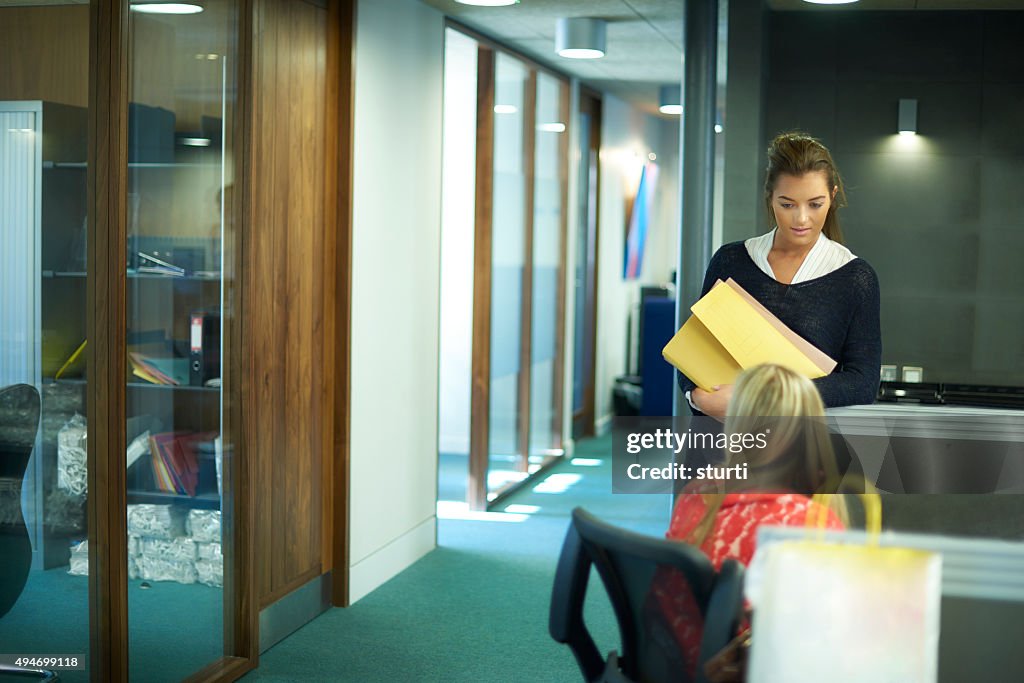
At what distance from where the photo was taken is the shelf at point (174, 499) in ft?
11.3

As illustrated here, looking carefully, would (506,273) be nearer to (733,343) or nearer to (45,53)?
(45,53)

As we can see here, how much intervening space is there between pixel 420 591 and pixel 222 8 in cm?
264

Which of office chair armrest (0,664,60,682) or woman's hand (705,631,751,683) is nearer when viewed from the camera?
woman's hand (705,631,751,683)

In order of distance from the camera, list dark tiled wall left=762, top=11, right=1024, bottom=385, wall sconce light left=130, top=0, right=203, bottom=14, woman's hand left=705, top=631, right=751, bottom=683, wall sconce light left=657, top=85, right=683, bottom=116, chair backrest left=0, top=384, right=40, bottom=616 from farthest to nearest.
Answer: wall sconce light left=657, top=85, right=683, bottom=116 → dark tiled wall left=762, top=11, right=1024, bottom=385 → wall sconce light left=130, top=0, right=203, bottom=14 → chair backrest left=0, top=384, right=40, bottom=616 → woman's hand left=705, top=631, right=751, bottom=683

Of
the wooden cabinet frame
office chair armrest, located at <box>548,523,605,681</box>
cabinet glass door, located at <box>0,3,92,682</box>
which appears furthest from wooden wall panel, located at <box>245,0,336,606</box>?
office chair armrest, located at <box>548,523,605,681</box>

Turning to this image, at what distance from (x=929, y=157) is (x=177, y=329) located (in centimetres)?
376

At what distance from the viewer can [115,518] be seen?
3.28 meters

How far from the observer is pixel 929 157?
5586mm

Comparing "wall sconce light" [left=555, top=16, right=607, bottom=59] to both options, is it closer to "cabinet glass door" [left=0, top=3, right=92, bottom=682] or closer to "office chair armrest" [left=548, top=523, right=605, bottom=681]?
"cabinet glass door" [left=0, top=3, right=92, bottom=682]

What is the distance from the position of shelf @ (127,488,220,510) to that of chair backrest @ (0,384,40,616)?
448 millimetres

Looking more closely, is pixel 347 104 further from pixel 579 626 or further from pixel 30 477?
pixel 579 626

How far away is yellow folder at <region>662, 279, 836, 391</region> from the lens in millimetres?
2490

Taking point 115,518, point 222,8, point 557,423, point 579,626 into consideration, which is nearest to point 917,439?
point 579,626

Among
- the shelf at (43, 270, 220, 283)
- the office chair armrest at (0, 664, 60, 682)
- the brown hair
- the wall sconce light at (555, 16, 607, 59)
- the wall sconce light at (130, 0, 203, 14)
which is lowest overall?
the office chair armrest at (0, 664, 60, 682)
